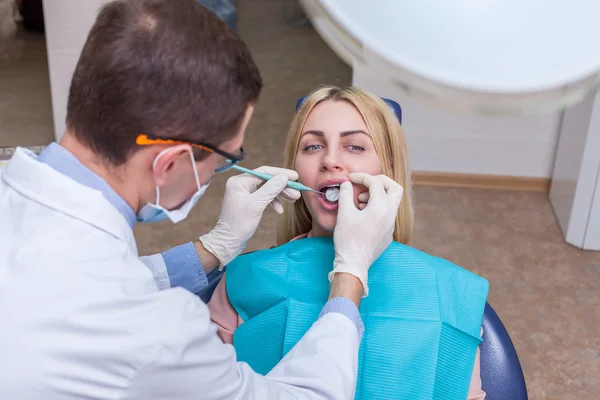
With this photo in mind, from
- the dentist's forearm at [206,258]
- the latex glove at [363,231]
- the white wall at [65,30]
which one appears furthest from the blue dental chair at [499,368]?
the white wall at [65,30]

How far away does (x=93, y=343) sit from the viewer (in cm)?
86

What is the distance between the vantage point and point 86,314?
86cm

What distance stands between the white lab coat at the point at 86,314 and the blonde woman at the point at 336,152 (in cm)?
53

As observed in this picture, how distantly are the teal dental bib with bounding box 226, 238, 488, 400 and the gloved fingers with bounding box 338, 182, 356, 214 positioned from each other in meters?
0.15

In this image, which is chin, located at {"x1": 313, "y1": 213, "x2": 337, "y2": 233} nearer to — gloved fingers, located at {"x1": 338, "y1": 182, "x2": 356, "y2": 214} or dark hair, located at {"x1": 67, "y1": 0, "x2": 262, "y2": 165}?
gloved fingers, located at {"x1": 338, "y1": 182, "x2": 356, "y2": 214}

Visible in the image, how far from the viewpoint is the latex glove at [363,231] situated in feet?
4.31

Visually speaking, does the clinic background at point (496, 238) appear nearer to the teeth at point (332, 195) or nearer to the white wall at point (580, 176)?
the white wall at point (580, 176)

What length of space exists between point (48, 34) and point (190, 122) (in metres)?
2.53

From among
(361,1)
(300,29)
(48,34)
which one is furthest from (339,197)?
(300,29)

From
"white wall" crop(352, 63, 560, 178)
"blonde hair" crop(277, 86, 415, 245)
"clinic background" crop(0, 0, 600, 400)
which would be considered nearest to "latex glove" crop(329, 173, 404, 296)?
"blonde hair" crop(277, 86, 415, 245)

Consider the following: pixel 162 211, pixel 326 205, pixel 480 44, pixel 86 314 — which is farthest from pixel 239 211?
pixel 480 44

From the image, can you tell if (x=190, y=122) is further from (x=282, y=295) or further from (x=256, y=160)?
(x=256, y=160)

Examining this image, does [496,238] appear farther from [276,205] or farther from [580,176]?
[276,205]

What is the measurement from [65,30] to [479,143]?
1.94 metres
